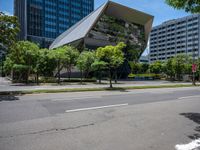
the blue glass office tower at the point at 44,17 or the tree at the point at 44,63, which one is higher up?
the blue glass office tower at the point at 44,17

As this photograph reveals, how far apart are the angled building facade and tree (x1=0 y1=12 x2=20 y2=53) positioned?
3829 centimetres

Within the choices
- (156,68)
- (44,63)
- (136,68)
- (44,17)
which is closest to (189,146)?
(44,63)

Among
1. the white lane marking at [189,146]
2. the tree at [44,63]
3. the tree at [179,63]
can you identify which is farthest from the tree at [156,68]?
the white lane marking at [189,146]

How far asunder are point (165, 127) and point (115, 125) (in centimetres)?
173

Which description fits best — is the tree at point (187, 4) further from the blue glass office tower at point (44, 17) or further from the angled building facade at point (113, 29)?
the blue glass office tower at point (44, 17)

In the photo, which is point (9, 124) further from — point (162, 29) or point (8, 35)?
point (162, 29)

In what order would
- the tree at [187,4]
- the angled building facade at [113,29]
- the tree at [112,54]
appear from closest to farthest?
the tree at [187,4]
the tree at [112,54]
the angled building facade at [113,29]

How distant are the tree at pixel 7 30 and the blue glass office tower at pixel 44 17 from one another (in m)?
93.6

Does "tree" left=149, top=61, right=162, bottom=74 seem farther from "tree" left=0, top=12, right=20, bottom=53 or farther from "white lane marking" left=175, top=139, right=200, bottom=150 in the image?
"white lane marking" left=175, top=139, right=200, bottom=150

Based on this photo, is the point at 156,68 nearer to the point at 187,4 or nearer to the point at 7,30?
the point at 7,30

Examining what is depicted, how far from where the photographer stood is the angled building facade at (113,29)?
57.4m

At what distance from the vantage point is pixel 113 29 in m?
65.0

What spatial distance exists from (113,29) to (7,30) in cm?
5168

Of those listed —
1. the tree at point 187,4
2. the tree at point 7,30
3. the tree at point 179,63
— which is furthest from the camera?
the tree at point 179,63
